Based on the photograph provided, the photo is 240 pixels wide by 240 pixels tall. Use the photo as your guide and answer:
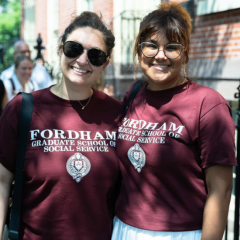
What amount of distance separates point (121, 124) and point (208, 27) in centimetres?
472

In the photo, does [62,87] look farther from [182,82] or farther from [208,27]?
[208,27]

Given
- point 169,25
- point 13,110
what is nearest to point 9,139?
point 13,110

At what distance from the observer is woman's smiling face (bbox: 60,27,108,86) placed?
2539mm

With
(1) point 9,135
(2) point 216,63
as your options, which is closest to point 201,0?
(2) point 216,63

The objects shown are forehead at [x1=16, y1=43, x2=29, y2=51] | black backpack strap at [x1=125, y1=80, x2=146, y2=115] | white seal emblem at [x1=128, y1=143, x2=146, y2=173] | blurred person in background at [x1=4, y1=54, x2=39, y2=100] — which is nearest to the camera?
white seal emblem at [x1=128, y1=143, x2=146, y2=173]

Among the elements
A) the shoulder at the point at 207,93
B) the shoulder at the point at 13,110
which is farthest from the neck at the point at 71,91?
the shoulder at the point at 207,93

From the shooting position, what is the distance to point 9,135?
2.39 meters

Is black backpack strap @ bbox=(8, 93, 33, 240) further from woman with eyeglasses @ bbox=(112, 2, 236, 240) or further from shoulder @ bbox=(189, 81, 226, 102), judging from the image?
shoulder @ bbox=(189, 81, 226, 102)

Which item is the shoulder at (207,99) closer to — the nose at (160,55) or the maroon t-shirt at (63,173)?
the nose at (160,55)

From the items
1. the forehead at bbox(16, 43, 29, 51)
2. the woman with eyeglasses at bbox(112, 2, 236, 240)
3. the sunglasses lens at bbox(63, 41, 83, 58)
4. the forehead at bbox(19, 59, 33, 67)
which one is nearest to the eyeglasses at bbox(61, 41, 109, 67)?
the sunglasses lens at bbox(63, 41, 83, 58)

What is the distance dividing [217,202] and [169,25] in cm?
112

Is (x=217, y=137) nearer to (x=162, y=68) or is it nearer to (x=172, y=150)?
(x=172, y=150)

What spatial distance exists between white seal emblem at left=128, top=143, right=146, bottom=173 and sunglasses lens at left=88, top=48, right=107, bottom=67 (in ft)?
2.21

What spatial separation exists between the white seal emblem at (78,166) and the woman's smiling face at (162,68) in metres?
0.69
